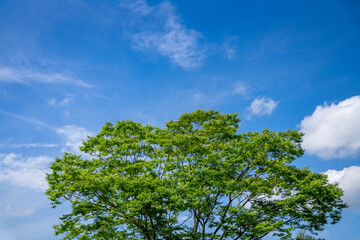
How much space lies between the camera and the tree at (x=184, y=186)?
17.2 m

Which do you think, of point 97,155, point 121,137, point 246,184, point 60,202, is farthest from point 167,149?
point 60,202

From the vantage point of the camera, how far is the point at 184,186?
16266 millimetres

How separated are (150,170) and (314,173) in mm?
12296

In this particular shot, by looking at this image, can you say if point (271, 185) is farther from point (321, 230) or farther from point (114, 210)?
point (114, 210)

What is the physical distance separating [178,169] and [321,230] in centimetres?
1261

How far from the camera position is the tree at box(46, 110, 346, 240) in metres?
17.2

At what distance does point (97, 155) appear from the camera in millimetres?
20797

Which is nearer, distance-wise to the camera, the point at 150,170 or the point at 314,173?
the point at 150,170

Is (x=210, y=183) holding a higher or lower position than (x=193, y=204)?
higher

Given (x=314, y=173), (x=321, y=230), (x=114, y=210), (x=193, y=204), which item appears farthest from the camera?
(x=321, y=230)

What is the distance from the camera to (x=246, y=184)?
2088cm

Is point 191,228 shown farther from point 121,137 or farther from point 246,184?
point 121,137

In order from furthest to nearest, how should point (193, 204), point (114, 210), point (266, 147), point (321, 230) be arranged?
point (321, 230) < point (266, 147) < point (114, 210) < point (193, 204)

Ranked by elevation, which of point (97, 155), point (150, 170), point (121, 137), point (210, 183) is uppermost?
point (121, 137)
